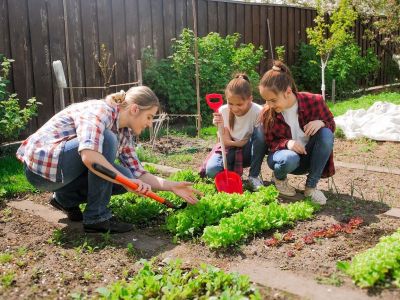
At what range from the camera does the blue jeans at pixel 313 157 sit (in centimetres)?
391

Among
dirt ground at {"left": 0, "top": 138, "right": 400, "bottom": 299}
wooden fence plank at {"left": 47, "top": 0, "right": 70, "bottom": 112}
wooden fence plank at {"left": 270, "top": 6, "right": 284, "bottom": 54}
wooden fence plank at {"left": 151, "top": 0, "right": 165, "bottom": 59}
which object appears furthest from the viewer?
wooden fence plank at {"left": 270, "top": 6, "right": 284, "bottom": 54}

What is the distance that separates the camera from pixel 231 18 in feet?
34.8

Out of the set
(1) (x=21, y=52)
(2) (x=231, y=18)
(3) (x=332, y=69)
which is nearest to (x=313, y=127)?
(1) (x=21, y=52)

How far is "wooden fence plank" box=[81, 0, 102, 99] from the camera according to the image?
299 inches

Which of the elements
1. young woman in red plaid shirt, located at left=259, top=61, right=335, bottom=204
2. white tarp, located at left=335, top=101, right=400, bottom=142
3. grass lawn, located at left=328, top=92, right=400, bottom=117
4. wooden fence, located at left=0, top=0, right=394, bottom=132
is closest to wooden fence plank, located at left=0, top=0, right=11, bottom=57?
wooden fence, located at left=0, top=0, right=394, bottom=132

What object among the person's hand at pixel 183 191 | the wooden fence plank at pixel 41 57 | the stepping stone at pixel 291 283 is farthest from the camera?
the wooden fence plank at pixel 41 57

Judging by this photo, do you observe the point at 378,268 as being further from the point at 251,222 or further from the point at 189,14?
the point at 189,14

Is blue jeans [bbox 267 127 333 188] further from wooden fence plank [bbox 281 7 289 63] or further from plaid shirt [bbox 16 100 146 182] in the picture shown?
wooden fence plank [bbox 281 7 289 63]

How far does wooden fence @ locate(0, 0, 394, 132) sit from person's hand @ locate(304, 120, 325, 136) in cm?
371

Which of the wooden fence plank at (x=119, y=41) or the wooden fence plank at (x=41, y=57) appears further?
the wooden fence plank at (x=119, y=41)

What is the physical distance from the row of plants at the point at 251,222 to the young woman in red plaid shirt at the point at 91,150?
0.42 m

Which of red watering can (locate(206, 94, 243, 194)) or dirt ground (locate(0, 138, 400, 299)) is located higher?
red watering can (locate(206, 94, 243, 194))

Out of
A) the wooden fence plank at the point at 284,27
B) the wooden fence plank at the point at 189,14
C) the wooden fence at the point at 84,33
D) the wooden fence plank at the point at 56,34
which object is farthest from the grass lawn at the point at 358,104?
the wooden fence plank at the point at 56,34

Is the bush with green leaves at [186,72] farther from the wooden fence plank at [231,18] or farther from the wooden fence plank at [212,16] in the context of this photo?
the wooden fence plank at [231,18]
